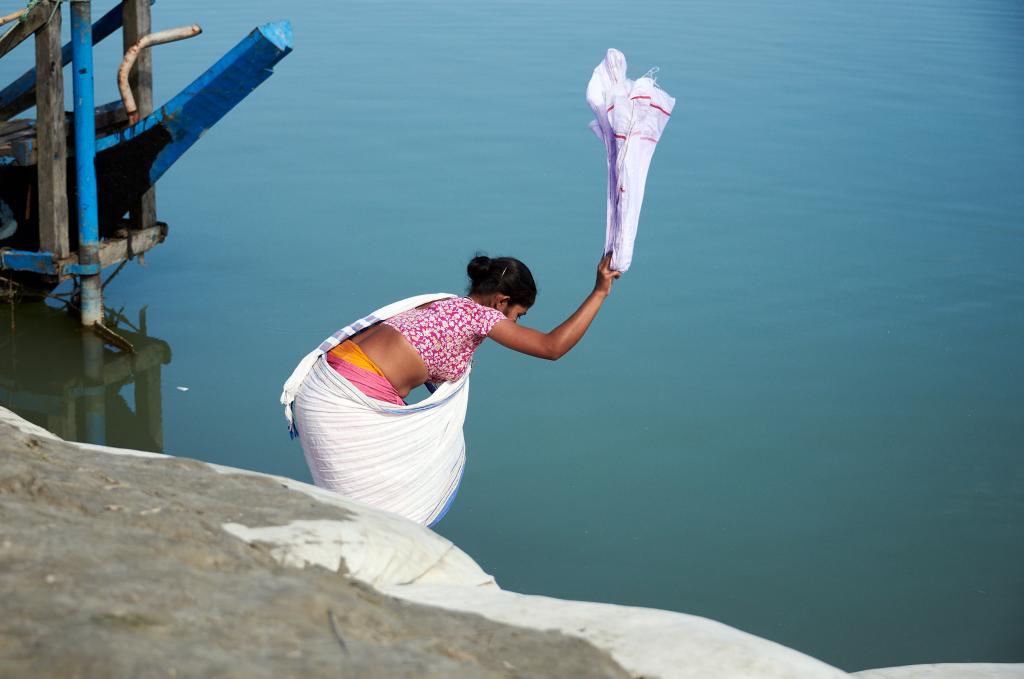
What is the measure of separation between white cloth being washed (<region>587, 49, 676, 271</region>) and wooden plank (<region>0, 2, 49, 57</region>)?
310 cm

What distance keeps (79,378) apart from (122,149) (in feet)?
3.89

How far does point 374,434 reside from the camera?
3.41m

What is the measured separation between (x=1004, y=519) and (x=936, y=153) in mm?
5886

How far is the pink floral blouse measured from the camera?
3.37m

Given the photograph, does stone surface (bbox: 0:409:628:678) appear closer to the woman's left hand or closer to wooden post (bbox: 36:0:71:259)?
the woman's left hand

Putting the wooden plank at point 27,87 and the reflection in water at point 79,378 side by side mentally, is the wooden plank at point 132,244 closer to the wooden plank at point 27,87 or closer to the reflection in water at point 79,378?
the reflection in water at point 79,378

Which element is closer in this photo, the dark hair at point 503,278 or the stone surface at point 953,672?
the stone surface at point 953,672

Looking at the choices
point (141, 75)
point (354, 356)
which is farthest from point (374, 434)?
point (141, 75)

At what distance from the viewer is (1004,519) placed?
4.54 meters

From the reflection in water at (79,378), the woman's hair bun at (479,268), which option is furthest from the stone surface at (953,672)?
the reflection in water at (79,378)

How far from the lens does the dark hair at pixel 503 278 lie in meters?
3.44

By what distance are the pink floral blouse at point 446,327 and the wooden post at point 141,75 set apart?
9.85 ft

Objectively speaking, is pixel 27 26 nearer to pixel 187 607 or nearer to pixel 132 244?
pixel 132 244

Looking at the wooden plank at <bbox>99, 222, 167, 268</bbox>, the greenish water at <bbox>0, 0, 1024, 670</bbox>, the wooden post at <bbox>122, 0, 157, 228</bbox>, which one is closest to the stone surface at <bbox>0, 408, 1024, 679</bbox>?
the greenish water at <bbox>0, 0, 1024, 670</bbox>
